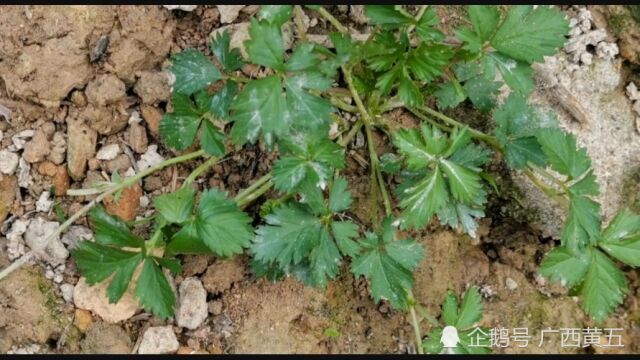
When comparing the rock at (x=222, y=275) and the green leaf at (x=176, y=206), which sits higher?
the green leaf at (x=176, y=206)

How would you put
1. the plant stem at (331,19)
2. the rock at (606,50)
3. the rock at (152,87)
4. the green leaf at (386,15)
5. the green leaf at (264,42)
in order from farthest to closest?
the rock at (606,50) → the rock at (152,87) → the plant stem at (331,19) → the green leaf at (386,15) → the green leaf at (264,42)

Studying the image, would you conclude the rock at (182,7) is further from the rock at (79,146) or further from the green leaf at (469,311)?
the green leaf at (469,311)

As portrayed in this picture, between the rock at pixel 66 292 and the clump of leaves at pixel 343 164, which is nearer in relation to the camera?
the clump of leaves at pixel 343 164

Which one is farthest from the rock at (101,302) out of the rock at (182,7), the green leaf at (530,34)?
the green leaf at (530,34)

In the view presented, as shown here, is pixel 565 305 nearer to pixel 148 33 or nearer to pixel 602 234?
pixel 602 234

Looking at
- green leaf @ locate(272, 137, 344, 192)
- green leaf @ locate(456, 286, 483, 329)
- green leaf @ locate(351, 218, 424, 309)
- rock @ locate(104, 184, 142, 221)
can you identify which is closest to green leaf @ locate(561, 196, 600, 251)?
A: green leaf @ locate(456, 286, 483, 329)

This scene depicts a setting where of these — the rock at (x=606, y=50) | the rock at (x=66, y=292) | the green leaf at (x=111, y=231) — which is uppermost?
the rock at (x=606, y=50)

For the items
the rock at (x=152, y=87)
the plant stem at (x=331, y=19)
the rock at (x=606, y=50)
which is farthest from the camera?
the rock at (x=606, y=50)

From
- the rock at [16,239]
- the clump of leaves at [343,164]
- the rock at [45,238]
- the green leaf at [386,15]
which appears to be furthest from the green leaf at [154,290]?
the green leaf at [386,15]
